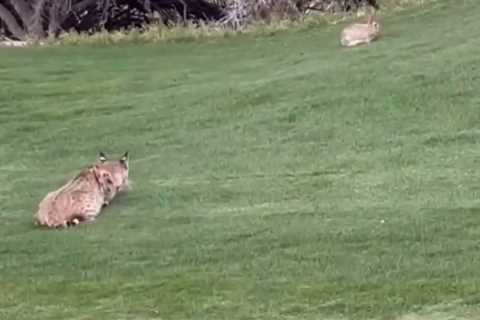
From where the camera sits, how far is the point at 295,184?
12766 mm

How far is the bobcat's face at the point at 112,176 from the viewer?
1270 centimetres

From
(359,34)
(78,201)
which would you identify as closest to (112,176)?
(78,201)

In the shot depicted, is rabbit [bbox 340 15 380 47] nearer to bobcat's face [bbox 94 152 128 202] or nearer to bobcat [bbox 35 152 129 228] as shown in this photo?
bobcat's face [bbox 94 152 128 202]

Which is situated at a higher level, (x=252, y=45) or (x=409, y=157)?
(x=252, y=45)

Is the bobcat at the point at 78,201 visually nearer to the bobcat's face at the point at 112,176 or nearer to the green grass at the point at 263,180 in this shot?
the bobcat's face at the point at 112,176

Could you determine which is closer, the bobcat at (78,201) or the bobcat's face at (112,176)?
the bobcat at (78,201)

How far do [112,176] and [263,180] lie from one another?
152cm

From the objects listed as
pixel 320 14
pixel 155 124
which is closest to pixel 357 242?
pixel 155 124

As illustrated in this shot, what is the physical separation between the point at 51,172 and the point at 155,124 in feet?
9.00

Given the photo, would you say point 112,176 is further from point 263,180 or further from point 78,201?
point 263,180

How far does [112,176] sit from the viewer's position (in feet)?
42.4

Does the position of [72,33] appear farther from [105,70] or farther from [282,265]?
[282,265]

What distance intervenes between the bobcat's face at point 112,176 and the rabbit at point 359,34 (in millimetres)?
8461

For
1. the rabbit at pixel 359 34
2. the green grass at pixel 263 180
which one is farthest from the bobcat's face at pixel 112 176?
the rabbit at pixel 359 34
